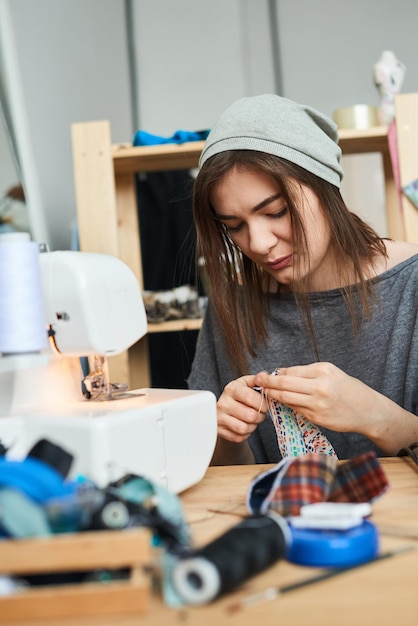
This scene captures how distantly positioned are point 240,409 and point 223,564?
661 millimetres

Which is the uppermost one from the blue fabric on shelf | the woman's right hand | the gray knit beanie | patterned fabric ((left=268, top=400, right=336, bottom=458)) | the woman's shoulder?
the blue fabric on shelf

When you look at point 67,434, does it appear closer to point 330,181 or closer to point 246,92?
point 330,181

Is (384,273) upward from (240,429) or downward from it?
upward

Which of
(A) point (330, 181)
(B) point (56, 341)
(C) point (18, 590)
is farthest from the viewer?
(A) point (330, 181)

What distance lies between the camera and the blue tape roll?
2.32 ft

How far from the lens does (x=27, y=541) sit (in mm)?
632

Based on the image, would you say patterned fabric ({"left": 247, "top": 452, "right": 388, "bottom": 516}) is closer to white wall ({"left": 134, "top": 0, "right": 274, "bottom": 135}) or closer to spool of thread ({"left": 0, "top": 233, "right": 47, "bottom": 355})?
spool of thread ({"left": 0, "top": 233, "right": 47, "bottom": 355})

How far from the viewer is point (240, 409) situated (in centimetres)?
128

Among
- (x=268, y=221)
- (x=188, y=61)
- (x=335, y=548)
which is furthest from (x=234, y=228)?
(x=188, y=61)

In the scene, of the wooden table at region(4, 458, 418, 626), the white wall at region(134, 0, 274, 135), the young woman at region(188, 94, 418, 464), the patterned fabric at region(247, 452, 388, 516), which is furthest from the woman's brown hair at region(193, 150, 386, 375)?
the white wall at region(134, 0, 274, 135)

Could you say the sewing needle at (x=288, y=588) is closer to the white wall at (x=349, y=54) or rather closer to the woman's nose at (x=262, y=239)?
the woman's nose at (x=262, y=239)

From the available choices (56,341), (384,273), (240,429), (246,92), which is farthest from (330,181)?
(246,92)

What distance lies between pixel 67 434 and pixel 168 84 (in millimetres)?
3176

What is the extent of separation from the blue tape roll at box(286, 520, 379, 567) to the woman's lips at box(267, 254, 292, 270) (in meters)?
0.87
